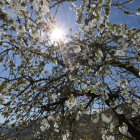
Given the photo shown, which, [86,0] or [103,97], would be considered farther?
[86,0]

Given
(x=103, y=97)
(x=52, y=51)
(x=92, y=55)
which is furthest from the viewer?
(x=92, y=55)

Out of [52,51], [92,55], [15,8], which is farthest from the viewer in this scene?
[92,55]

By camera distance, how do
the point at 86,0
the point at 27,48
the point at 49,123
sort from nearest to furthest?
the point at 49,123
the point at 27,48
the point at 86,0

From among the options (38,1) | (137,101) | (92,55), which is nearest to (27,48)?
(38,1)

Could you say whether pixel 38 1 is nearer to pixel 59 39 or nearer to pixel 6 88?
pixel 59 39

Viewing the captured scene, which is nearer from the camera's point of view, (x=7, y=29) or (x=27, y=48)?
(x=7, y=29)

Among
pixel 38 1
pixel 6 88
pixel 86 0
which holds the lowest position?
pixel 6 88

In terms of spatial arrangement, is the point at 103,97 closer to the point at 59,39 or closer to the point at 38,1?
A: the point at 59,39

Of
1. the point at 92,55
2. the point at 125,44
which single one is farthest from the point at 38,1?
the point at 125,44

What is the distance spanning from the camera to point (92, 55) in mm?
3904

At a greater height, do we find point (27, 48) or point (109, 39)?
point (109, 39)

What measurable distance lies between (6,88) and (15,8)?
5.07 ft

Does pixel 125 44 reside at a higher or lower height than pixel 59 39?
higher

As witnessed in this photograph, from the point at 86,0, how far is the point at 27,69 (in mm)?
2955
